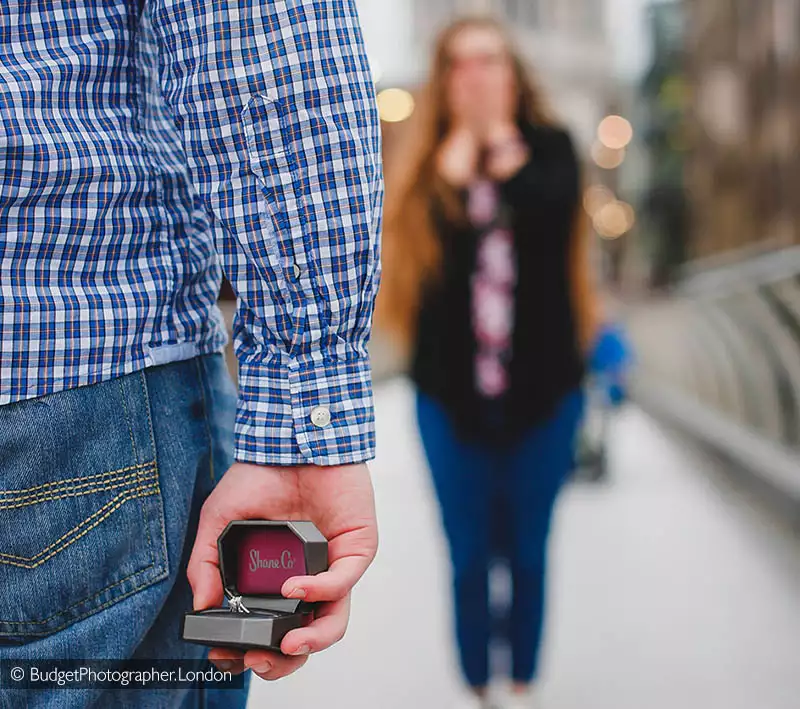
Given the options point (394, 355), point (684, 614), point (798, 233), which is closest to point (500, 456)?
point (684, 614)

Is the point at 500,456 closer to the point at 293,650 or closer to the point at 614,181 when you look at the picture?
the point at 293,650

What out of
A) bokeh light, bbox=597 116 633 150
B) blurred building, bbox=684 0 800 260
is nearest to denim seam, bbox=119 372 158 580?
blurred building, bbox=684 0 800 260

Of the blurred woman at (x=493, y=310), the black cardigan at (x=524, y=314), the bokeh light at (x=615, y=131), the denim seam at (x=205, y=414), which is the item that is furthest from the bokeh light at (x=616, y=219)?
the denim seam at (x=205, y=414)

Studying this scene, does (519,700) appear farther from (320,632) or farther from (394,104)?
(394,104)

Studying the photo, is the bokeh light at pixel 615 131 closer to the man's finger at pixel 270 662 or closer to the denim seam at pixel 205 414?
the denim seam at pixel 205 414

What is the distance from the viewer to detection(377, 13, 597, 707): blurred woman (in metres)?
3.18

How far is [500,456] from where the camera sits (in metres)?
3.25

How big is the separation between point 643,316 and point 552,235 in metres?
16.7

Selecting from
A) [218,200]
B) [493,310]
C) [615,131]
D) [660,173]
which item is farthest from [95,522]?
[660,173]

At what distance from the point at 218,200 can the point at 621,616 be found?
11.9 feet

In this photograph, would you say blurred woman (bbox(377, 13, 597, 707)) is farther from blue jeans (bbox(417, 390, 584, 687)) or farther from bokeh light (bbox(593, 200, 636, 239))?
bokeh light (bbox(593, 200, 636, 239))

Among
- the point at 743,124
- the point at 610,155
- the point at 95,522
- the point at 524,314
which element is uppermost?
the point at 95,522

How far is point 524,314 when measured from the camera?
3184 millimetres

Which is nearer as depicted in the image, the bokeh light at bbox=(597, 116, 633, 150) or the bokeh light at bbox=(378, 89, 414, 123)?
the bokeh light at bbox=(378, 89, 414, 123)
